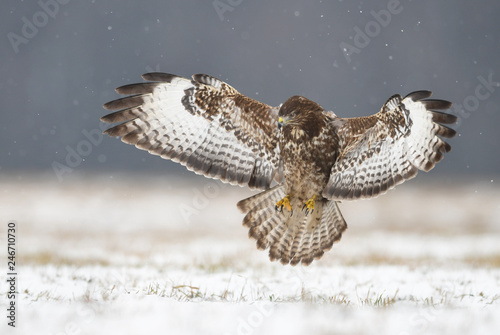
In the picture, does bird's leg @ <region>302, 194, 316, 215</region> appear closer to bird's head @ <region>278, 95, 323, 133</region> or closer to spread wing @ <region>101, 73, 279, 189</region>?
spread wing @ <region>101, 73, 279, 189</region>

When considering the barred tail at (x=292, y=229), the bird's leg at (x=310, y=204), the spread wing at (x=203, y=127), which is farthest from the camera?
the barred tail at (x=292, y=229)

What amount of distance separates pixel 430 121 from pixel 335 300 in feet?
7.74

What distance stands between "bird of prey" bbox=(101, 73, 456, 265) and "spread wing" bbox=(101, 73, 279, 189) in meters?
0.01

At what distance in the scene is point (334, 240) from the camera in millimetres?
7340

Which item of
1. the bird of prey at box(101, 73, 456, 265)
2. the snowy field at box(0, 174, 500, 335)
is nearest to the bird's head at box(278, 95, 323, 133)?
the bird of prey at box(101, 73, 456, 265)

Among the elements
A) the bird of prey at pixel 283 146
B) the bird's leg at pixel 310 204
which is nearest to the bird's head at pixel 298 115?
the bird of prey at pixel 283 146

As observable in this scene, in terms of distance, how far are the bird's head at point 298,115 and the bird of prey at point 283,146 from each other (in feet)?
0.04

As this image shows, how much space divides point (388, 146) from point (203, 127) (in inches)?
94.0

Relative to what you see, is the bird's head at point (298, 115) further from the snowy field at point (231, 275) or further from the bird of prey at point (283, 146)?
the snowy field at point (231, 275)

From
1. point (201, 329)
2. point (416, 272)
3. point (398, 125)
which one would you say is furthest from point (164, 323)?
point (416, 272)

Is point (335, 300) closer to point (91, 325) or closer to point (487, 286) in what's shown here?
point (487, 286)

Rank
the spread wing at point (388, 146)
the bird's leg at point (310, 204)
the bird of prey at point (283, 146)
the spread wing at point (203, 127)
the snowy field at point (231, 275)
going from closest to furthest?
1. the snowy field at point (231, 275)
2. the spread wing at point (388, 146)
3. the bird of prey at point (283, 146)
4. the bird's leg at point (310, 204)
5. the spread wing at point (203, 127)

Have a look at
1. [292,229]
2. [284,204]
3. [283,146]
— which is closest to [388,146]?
[283,146]

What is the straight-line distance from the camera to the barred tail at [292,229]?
7.34 m
